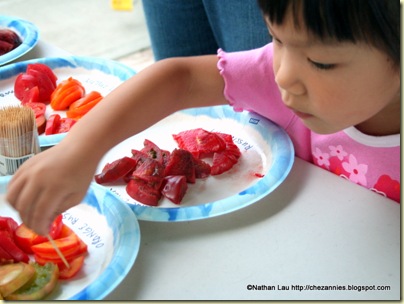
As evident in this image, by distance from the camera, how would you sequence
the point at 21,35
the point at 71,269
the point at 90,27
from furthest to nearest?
1. the point at 90,27
2. the point at 21,35
3. the point at 71,269

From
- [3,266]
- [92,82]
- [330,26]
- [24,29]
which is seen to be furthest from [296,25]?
[24,29]

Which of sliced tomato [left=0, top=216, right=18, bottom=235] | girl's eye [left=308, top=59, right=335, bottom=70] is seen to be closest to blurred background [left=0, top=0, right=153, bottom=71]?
sliced tomato [left=0, top=216, right=18, bottom=235]

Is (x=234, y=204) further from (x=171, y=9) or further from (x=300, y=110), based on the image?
(x=171, y=9)

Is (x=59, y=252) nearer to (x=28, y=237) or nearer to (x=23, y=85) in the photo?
(x=28, y=237)

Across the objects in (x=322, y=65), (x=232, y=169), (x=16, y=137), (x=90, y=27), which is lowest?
(x=90, y=27)

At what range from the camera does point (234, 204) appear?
2.66ft

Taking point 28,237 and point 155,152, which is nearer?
point 28,237

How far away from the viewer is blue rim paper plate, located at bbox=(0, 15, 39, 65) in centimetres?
128

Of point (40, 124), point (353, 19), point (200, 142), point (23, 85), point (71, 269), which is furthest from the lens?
point (23, 85)

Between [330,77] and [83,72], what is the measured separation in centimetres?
70

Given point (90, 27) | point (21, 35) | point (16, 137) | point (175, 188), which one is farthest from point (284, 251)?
point (90, 27)

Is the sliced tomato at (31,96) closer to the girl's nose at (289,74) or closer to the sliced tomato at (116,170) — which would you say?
the sliced tomato at (116,170)

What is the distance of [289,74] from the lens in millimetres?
698

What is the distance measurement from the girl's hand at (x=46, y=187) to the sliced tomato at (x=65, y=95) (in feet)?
1.36
